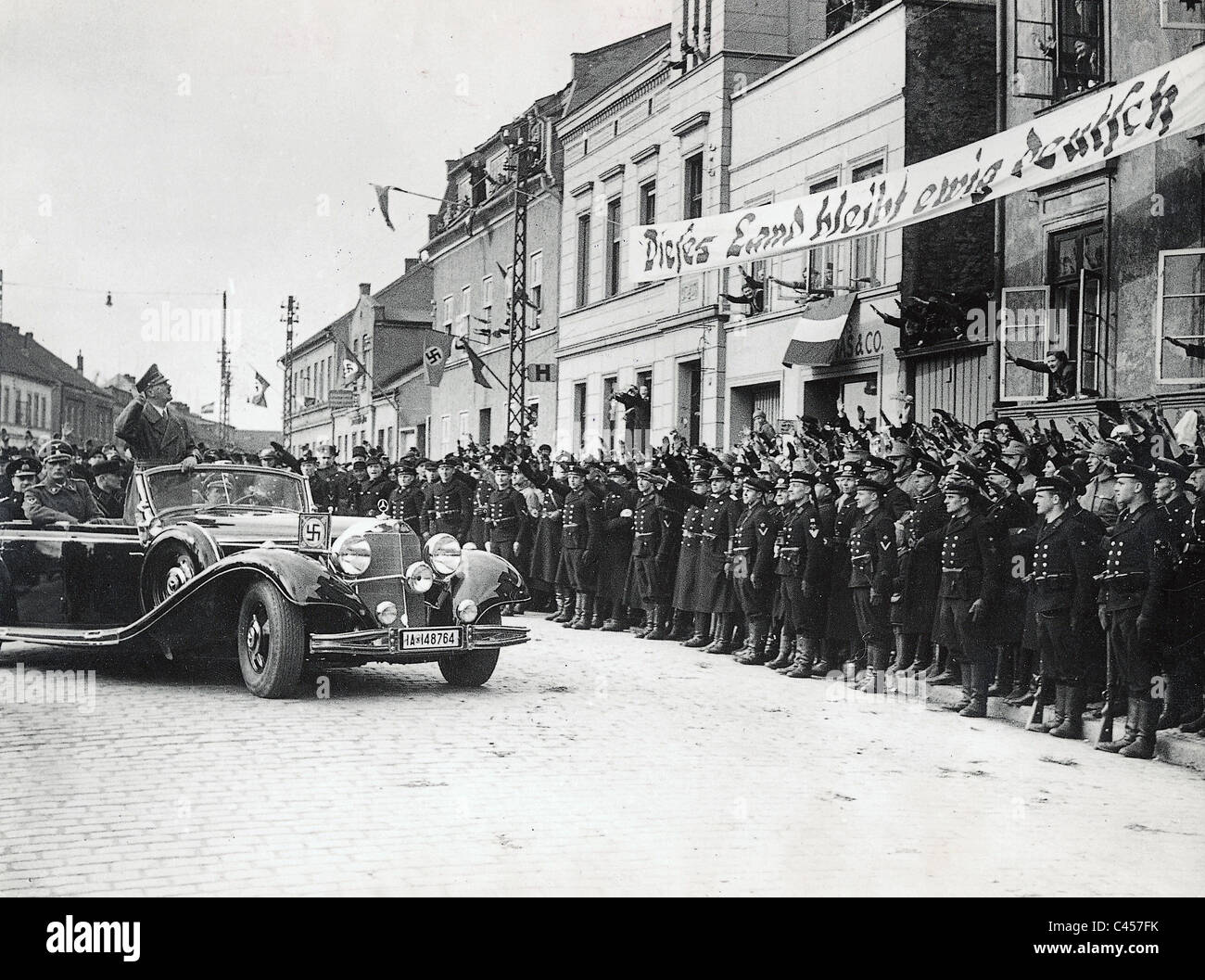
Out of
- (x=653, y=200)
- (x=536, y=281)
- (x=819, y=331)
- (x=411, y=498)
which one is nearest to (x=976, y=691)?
(x=819, y=331)

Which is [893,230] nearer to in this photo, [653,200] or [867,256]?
[867,256]

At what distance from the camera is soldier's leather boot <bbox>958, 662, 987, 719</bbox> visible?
9484 millimetres

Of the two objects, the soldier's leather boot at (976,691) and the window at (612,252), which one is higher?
the window at (612,252)

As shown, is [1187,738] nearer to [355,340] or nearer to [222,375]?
[355,340]

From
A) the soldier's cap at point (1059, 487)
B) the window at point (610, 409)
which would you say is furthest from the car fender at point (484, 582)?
the window at point (610, 409)

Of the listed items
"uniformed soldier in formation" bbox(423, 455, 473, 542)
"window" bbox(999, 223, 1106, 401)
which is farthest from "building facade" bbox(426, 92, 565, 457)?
"window" bbox(999, 223, 1106, 401)

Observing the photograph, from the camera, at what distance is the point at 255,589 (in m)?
9.02

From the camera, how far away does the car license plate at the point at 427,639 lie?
8875mm

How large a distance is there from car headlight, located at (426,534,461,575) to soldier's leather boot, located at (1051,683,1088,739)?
441 cm

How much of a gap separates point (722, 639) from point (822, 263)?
812 centimetres

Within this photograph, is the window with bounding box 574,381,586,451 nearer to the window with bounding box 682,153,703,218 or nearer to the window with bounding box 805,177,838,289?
the window with bounding box 682,153,703,218

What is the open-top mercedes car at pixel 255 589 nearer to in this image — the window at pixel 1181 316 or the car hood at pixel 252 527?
the car hood at pixel 252 527

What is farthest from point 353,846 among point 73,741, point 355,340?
point 355,340

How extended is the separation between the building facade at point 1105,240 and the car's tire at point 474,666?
7417 mm
